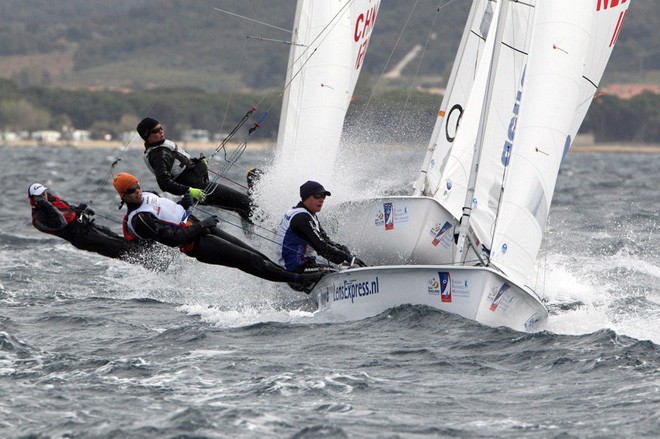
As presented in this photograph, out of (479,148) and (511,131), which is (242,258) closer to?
(479,148)

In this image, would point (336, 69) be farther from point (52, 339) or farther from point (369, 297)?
point (52, 339)

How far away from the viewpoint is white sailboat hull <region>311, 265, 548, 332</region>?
7824 mm

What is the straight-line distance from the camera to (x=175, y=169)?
10.2m

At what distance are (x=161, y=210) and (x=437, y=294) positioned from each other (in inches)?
81.1

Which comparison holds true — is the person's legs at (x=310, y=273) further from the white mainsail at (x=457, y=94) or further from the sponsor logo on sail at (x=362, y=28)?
the sponsor logo on sail at (x=362, y=28)

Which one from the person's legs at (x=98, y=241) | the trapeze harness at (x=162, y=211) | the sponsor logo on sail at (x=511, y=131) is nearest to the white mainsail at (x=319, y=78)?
the person's legs at (x=98, y=241)

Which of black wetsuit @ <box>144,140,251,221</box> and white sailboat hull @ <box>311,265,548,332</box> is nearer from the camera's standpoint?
white sailboat hull @ <box>311,265,548,332</box>

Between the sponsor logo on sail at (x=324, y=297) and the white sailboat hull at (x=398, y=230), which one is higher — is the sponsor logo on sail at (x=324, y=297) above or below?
below

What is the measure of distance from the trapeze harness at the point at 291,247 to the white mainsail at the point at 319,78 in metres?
3.04

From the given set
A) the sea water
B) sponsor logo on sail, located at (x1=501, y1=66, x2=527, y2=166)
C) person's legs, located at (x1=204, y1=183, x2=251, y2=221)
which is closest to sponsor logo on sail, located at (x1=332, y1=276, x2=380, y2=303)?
the sea water

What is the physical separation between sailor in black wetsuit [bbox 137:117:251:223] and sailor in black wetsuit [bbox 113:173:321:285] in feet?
2.05

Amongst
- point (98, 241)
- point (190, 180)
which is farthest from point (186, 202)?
point (190, 180)

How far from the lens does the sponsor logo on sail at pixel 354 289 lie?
8281mm

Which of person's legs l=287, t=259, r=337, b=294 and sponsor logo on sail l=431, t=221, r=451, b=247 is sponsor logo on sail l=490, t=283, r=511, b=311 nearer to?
person's legs l=287, t=259, r=337, b=294
